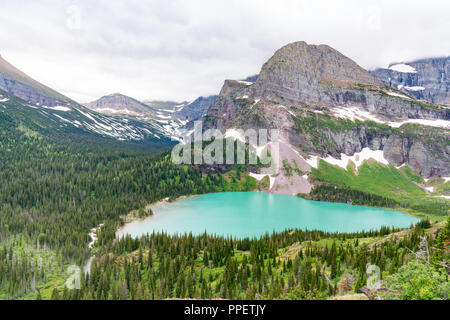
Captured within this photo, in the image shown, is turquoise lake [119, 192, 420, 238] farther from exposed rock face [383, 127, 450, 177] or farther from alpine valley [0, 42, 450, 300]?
exposed rock face [383, 127, 450, 177]

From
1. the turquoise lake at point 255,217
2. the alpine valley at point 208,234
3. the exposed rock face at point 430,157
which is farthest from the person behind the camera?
the exposed rock face at point 430,157

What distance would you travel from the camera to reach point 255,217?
10562 cm

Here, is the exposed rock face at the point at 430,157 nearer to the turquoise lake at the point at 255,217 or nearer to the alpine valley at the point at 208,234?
the alpine valley at the point at 208,234

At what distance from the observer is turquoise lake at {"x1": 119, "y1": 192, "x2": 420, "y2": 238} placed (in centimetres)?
9012

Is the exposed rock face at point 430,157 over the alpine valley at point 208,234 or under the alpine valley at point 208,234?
over

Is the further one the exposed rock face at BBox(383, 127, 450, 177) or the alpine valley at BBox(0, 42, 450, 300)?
the exposed rock face at BBox(383, 127, 450, 177)

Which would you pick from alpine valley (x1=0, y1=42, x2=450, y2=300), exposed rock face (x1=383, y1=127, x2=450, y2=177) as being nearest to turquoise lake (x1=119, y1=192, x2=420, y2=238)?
alpine valley (x1=0, y1=42, x2=450, y2=300)

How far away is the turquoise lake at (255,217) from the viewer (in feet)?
296

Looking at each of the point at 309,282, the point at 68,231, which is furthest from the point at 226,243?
the point at 68,231

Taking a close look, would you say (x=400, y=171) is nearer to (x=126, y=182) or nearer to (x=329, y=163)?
(x=329, y=163)

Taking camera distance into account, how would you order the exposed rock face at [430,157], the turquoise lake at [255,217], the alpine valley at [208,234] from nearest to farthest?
1. the alpine valley at [208,234]
2. the turquoise lake at [255,217]
3. the exposed rock face at [430,157]

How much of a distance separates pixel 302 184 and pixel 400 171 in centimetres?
8684

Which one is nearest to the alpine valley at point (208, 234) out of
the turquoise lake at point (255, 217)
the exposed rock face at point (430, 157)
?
the exposed rock face at point (430, 157)
